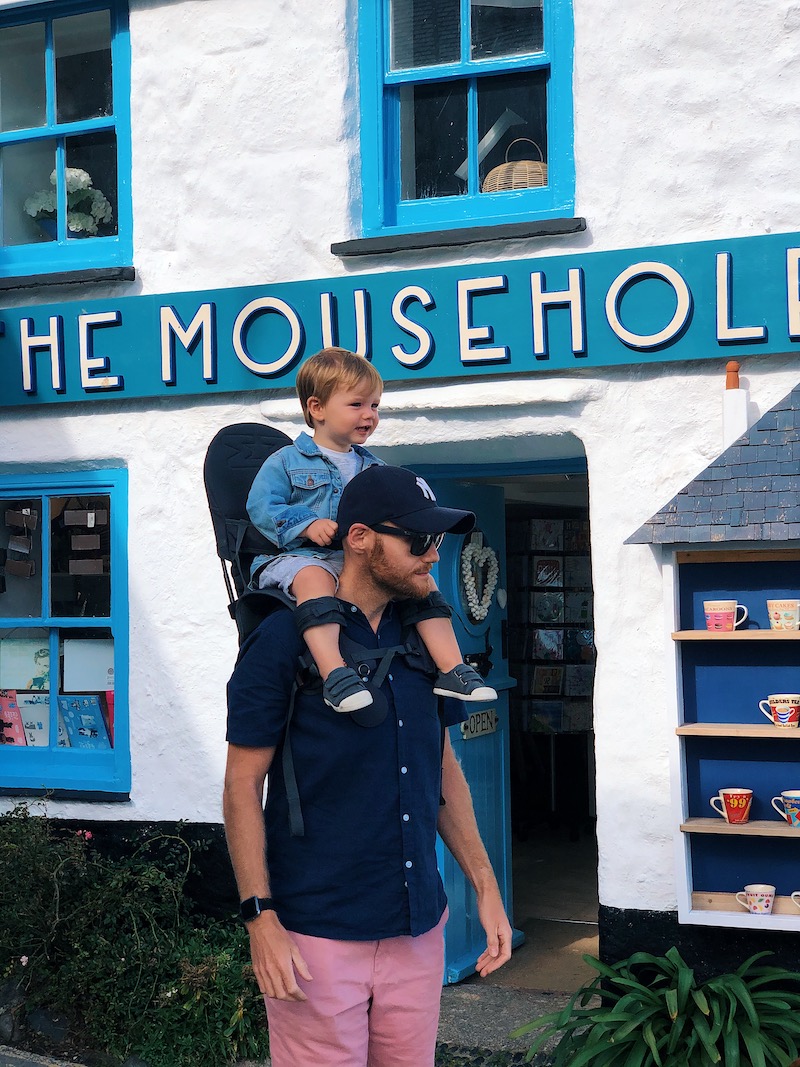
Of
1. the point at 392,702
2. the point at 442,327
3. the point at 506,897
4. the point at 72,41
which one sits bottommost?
the point at 506,897

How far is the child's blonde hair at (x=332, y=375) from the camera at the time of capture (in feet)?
10.5

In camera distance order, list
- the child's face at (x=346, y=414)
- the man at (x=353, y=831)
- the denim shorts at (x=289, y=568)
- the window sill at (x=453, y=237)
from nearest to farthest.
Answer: the man at (x=353, y=831) < the denim shorts at (x=289, y=568) < the child's face at (x=346, y=414) < the window sill at (x=453, y=237)

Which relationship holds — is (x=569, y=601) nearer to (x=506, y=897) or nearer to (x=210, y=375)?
(x=506, y=897)

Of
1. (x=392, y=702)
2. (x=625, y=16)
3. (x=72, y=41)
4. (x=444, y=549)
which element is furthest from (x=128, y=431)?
(x=392, y=702)

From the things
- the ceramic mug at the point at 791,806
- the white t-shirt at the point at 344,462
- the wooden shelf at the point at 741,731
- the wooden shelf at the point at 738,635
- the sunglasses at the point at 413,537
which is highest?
the white t-shirt at the point at 344,462

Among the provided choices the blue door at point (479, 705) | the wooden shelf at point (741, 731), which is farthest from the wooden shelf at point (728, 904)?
the blue door at point (479, 705)

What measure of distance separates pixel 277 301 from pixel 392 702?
299cm

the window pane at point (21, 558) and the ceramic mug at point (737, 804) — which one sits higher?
the window pane at point (21, 558)

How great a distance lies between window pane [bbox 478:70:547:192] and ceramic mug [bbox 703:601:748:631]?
188 centimetres

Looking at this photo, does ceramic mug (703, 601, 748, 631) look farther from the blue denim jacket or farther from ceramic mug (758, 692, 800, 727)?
the blue denim jacket

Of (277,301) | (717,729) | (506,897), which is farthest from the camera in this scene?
(506,897)

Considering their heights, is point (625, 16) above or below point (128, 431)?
above

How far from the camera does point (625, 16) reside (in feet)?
16.0

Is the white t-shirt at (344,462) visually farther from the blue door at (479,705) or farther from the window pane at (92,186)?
the window pane at (92,186)
